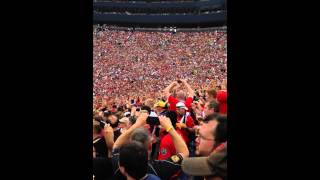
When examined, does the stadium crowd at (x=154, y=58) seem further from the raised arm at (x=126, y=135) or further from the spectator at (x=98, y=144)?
the raised arm at (x=126, y=135)

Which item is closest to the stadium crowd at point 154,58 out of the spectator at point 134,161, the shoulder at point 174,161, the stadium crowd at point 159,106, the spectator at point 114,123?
the stadium crowd at point 159,106

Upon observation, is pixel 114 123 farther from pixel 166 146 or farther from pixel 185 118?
pixel 185 118

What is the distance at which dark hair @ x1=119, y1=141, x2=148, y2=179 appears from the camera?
1880 mm

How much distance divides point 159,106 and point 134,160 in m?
2.03

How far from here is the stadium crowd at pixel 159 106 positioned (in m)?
1.90

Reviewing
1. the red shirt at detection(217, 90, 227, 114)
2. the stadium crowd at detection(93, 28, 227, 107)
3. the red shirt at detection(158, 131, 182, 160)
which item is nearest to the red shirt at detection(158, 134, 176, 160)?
the red shirt at detection(158, 131, 182, 160)
